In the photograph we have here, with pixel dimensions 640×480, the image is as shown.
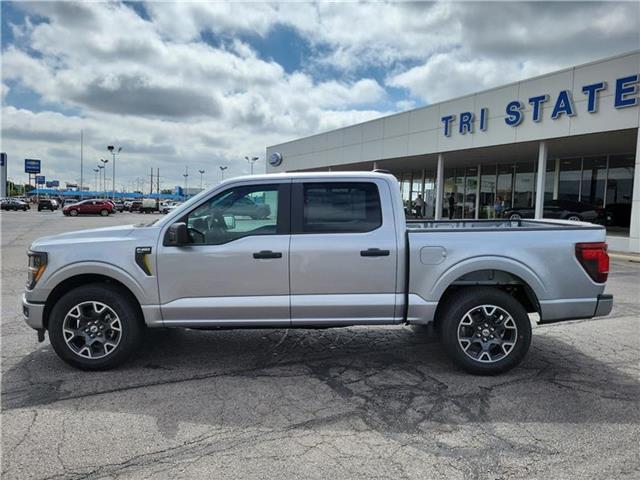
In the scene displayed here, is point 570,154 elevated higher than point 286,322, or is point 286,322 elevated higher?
point 570,154

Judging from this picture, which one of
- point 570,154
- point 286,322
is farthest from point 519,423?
point 570,154

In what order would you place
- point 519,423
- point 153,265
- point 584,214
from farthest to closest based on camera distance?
point 584,214 < point 153,265 < point 519,423

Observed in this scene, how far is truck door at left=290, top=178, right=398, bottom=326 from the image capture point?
459cm

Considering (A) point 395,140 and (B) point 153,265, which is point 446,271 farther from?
(A) point 395,140

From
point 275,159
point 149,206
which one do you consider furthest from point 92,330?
point 149,206

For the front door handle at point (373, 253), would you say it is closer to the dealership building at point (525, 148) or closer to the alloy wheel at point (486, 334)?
the alloy wheel at point (486, 334)

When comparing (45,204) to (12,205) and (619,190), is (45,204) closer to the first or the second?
(12,205)

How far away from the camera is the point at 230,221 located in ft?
15.4

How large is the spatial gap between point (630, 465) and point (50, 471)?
365 cm

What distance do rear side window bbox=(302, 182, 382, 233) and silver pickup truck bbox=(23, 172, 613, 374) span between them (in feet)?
0.05

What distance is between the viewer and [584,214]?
23.1 m

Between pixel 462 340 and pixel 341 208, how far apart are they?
67.2 inches

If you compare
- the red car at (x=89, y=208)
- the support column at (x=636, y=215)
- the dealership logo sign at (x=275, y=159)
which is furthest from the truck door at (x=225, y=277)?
the red car at (x=89, y=208)

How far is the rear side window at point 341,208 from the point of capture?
4.71 meters
